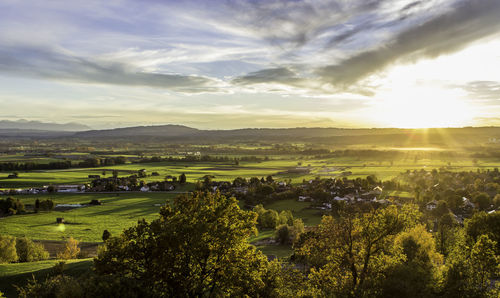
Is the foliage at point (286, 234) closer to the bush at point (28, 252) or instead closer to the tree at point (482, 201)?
the bush at point (28, 252)

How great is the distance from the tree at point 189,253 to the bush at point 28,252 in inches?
1383

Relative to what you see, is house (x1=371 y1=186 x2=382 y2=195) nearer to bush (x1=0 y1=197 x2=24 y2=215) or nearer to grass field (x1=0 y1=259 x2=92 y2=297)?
grass field (x1=0 y1=259 x2=92 y2=297)

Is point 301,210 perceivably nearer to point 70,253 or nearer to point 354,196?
point 354,196

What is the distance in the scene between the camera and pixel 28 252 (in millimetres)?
44250

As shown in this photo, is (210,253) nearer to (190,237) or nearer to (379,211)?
(190,237)

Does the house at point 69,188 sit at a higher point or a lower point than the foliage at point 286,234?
lower

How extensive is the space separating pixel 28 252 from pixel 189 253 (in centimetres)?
3948

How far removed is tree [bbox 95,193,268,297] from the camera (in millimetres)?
17656

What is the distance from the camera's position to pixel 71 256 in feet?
152

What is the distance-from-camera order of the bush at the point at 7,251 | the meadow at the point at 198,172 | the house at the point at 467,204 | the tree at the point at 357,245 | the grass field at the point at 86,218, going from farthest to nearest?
1. the meadow at the point at 198,172
2. the house at the point at 467,204
3. the grass field at the point at 86,218
4. the bush at the point at 7,251
5. the tree at the point at 357,245

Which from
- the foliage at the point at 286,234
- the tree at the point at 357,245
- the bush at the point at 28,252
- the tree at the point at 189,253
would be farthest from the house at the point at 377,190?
the tree at the point at 189,253

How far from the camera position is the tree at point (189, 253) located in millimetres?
17656

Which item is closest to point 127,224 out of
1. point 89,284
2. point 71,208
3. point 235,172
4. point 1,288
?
point 71,208

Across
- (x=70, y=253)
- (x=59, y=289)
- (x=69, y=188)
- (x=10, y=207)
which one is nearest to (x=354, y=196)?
(x=70, y=253)
